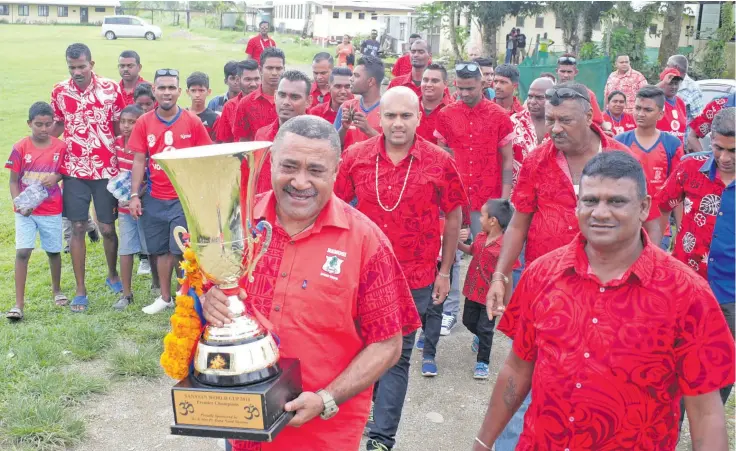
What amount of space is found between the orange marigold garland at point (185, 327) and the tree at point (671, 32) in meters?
22.7

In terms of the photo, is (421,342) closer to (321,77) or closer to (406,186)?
(406,186)

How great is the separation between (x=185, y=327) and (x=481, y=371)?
153 inches

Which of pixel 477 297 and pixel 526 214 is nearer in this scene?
pixel 526 214

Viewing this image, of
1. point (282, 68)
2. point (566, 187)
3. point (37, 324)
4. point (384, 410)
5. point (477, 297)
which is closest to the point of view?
point (566, 187)

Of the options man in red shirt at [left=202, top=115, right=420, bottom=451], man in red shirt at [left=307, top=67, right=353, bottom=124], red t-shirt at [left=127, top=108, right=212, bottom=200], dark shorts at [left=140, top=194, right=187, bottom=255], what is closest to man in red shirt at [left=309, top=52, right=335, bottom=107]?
man in red shirt at [left=307, top=67, right=353, bottom=124]

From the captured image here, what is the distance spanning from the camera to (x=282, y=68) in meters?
7.96

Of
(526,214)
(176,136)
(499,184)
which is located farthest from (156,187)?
(526,214)

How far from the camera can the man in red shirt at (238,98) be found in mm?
8047

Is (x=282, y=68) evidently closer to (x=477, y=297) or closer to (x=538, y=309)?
(x=477, y=297)

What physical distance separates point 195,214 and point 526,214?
8.12 ft

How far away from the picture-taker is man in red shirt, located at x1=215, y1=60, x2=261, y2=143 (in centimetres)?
805

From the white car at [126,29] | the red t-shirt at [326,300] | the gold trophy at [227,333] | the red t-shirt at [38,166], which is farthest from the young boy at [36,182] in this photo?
the white car at [126,29]

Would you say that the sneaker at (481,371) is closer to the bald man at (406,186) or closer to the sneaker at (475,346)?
the sneaker at (475,346)

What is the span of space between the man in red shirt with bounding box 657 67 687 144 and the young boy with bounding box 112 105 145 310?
624 cm
